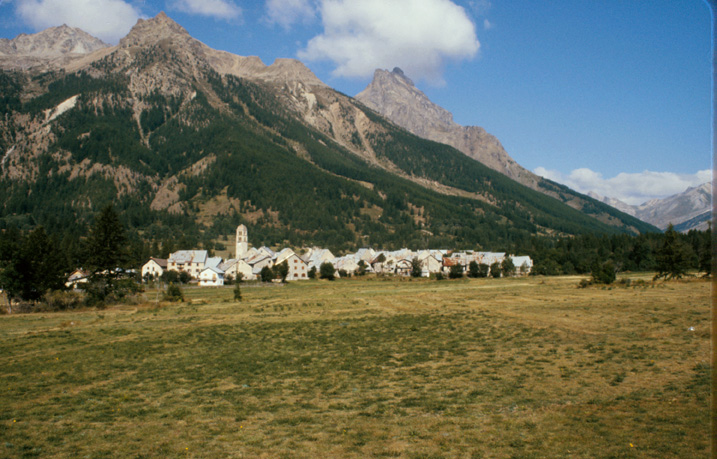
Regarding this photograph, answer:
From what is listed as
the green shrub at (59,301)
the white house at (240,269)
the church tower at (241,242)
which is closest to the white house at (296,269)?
the white house at (240,269)

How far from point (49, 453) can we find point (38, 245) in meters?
50.5

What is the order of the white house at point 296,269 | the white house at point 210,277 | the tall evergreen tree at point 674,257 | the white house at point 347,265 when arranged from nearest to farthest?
the tall evergreen tree at point 674,257 → the white house at point 210,277 → the white house at point 296,269 → the white house at point 347,265

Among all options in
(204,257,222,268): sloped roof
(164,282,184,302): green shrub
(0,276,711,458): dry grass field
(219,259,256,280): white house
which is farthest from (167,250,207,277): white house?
(0,276,711,458): dry grass field

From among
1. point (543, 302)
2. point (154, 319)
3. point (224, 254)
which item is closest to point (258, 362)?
point (154, 319)

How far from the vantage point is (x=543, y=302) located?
46188 mm

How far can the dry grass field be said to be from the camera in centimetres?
1121

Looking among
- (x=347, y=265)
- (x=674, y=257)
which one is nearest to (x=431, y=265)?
(x=347, y=265)

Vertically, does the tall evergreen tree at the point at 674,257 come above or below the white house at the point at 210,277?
above

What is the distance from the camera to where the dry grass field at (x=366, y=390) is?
36.8ft

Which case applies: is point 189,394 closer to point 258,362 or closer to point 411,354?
point 258,362

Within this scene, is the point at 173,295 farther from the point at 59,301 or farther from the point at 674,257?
the point at 674,257

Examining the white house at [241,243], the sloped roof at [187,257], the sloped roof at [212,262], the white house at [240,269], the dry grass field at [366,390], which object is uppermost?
the white house at [241,243]

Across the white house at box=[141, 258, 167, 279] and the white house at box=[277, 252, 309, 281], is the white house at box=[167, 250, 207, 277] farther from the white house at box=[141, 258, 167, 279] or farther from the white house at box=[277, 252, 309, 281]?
the white house at box=[277, 252, 309, 281]

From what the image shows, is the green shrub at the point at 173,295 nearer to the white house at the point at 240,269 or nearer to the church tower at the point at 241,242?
the white house at the point at 240,269
